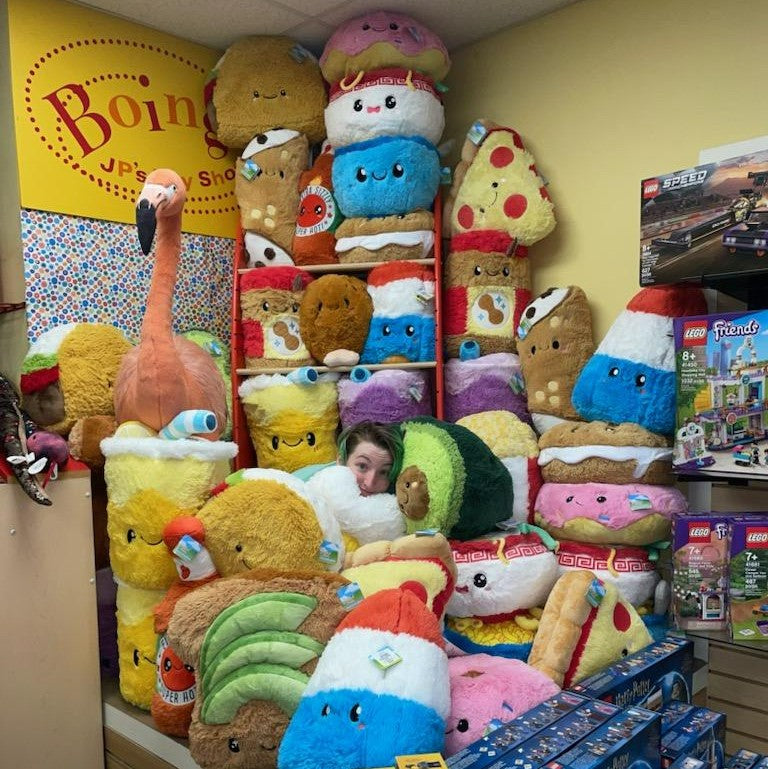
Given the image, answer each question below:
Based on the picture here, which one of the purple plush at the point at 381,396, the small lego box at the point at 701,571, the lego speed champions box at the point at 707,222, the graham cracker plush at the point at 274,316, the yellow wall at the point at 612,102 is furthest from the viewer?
the graham cracker plush at the point at 274,316

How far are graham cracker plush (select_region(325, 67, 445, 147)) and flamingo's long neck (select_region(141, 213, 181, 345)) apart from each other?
82cm

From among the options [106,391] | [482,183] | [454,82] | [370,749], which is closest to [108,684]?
[106,391]

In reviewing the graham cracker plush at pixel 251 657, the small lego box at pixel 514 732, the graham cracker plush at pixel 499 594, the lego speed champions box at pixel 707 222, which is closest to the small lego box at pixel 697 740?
the small lego box at pixel 514 732

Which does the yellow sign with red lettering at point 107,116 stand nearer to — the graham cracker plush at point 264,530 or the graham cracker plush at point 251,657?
the graham cracker plush at point 264,530

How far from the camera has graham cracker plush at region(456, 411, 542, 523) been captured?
2287 millimetres

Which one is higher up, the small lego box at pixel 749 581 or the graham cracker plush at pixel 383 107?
the graham cracker plush at pixel 383 107

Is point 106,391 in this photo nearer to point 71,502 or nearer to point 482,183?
point 71,502

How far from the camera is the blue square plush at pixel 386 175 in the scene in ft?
8.29

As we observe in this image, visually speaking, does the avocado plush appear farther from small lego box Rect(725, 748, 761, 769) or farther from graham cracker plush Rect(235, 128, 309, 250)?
graham cracker plush Rect(235, 128, 309, 250)

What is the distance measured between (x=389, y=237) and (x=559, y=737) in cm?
176

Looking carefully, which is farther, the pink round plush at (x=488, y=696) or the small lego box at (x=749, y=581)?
the small lego box at (x=749, y=581)

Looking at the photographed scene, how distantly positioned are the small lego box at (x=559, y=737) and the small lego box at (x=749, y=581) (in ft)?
1.75

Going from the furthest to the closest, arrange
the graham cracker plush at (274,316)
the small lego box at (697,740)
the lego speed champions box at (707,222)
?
the graham cracker plush at (274,316) < the lego speed champions box at (707,222) < the small lego box at (697,740)

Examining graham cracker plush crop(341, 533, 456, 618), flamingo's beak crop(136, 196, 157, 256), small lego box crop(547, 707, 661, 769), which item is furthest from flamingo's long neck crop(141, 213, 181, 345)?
small lego box crop(547, 707, 661, 769)
